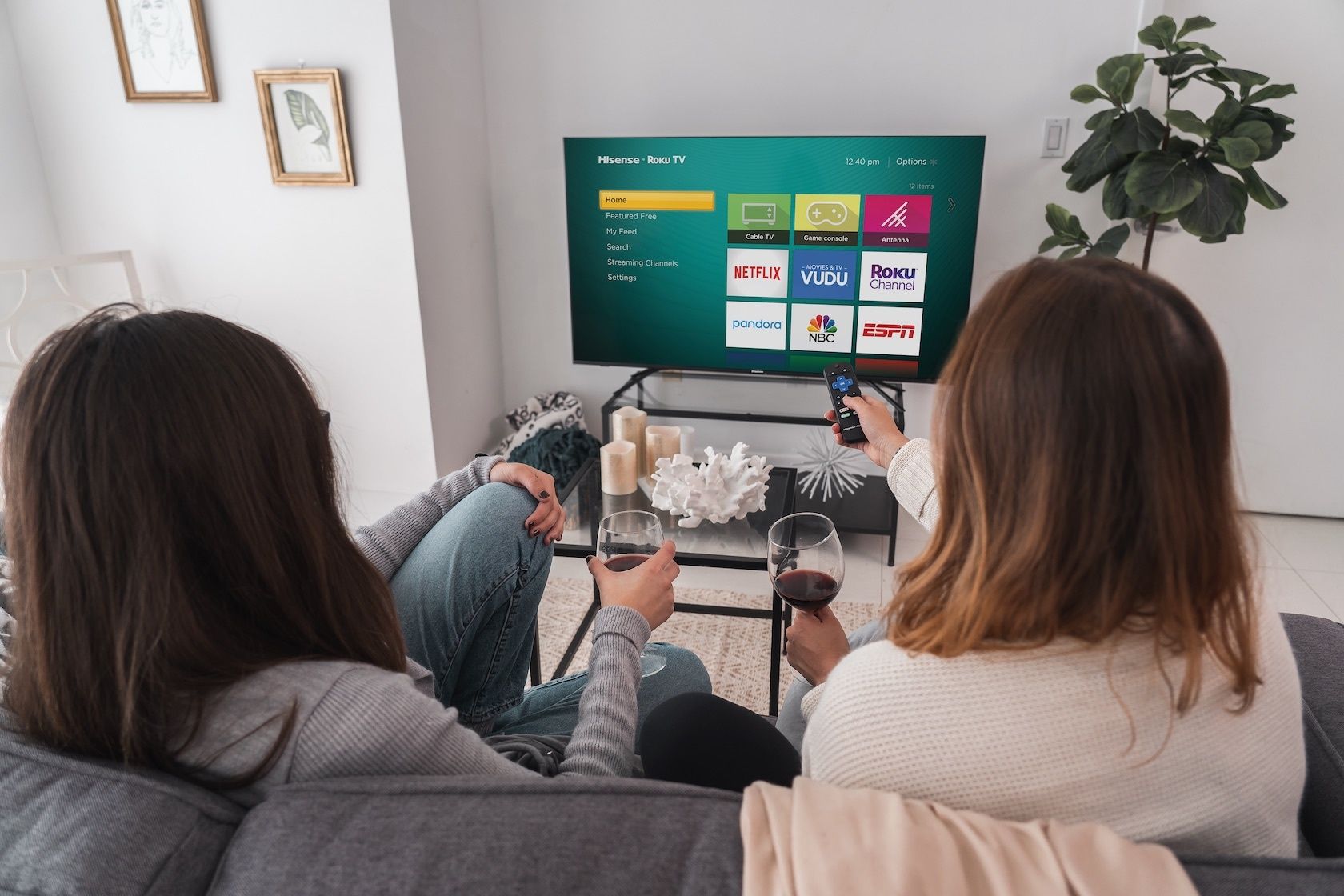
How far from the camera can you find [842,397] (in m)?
1.72

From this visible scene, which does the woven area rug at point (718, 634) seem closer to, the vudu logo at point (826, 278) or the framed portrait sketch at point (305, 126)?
the vudu logo at point (826, 278)

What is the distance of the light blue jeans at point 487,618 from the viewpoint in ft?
4.14

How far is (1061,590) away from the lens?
700mm

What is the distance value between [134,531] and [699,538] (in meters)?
1.38

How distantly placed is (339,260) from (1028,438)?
2466 mm

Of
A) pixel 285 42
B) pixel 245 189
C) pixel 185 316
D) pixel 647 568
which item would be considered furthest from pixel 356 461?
pixel 185 316

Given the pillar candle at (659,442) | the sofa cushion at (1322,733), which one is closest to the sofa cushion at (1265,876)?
the sofa cushion at (1322,733)

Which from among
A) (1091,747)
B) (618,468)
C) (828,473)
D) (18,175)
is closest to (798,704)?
(1091,747)

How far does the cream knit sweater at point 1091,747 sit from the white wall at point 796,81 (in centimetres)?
234

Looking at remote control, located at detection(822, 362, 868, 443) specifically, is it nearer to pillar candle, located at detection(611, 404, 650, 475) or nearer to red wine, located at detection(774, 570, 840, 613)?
red wine, located at detection(774, 570, 840, 613)

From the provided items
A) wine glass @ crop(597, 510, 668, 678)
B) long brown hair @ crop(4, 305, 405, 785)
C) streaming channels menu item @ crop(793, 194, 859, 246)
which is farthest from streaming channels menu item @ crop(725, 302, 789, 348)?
long brown hair @ crop(4, 305, 405, 785)

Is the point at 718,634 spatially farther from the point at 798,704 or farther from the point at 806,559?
the point at 806,559

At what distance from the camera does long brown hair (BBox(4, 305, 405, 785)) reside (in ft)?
2.24

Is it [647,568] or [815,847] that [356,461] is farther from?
[815,847]
